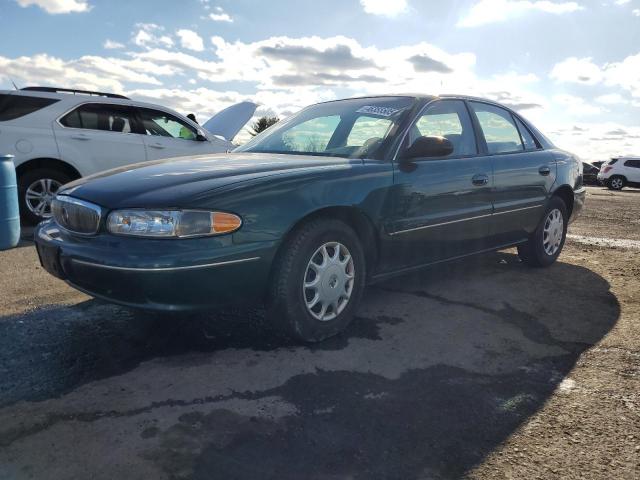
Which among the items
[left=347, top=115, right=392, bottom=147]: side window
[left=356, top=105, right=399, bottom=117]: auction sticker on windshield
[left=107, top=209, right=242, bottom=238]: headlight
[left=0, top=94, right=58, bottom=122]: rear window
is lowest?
[left=107, top=209, right=242, bottom=238]: headlight

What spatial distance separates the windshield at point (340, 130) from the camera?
3.63 metres

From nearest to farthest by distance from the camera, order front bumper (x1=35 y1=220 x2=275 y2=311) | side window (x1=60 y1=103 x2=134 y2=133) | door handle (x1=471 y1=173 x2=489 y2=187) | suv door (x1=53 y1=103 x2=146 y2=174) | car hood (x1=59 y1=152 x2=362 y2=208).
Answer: front bumper (x1=35 y1=220 x2=275 y2=311) → car hood (x1=59 y1=152 x2=362 y2=208) → door handle (x1=471 y1=173 x2=489 y2=187) → suv door (x1=53 y1=103 x2=146 y2=174) → side window (x1=60 y1=103 x2=134 y2=133)

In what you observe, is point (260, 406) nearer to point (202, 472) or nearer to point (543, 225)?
point (202, 472)

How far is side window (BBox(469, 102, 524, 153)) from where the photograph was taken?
437 centimetres

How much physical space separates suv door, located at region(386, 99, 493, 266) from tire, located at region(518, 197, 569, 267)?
983 mm

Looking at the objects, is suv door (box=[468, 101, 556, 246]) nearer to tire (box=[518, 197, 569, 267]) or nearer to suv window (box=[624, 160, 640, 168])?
tire (box=[518, 197, 569, 267])

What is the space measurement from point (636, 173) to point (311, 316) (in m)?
25.1

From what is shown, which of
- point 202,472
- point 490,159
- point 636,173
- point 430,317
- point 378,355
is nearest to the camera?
point 202,472

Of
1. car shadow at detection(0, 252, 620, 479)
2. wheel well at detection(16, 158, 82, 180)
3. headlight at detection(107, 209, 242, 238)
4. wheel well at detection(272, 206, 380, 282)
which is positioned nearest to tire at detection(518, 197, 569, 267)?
car shadow at detection(0, 252, 620, 479)

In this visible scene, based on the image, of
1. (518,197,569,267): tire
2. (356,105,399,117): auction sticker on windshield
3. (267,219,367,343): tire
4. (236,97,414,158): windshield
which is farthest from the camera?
(518,197,569,267): tire

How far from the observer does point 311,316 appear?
9.91 ft

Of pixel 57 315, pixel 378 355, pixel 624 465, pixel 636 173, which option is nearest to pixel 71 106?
pixel 57 315

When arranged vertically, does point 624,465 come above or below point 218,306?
below

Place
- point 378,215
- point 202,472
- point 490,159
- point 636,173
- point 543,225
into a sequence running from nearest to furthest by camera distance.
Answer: point 202,472
point 378,215
point 490,159
point 543,225
point 636,173
